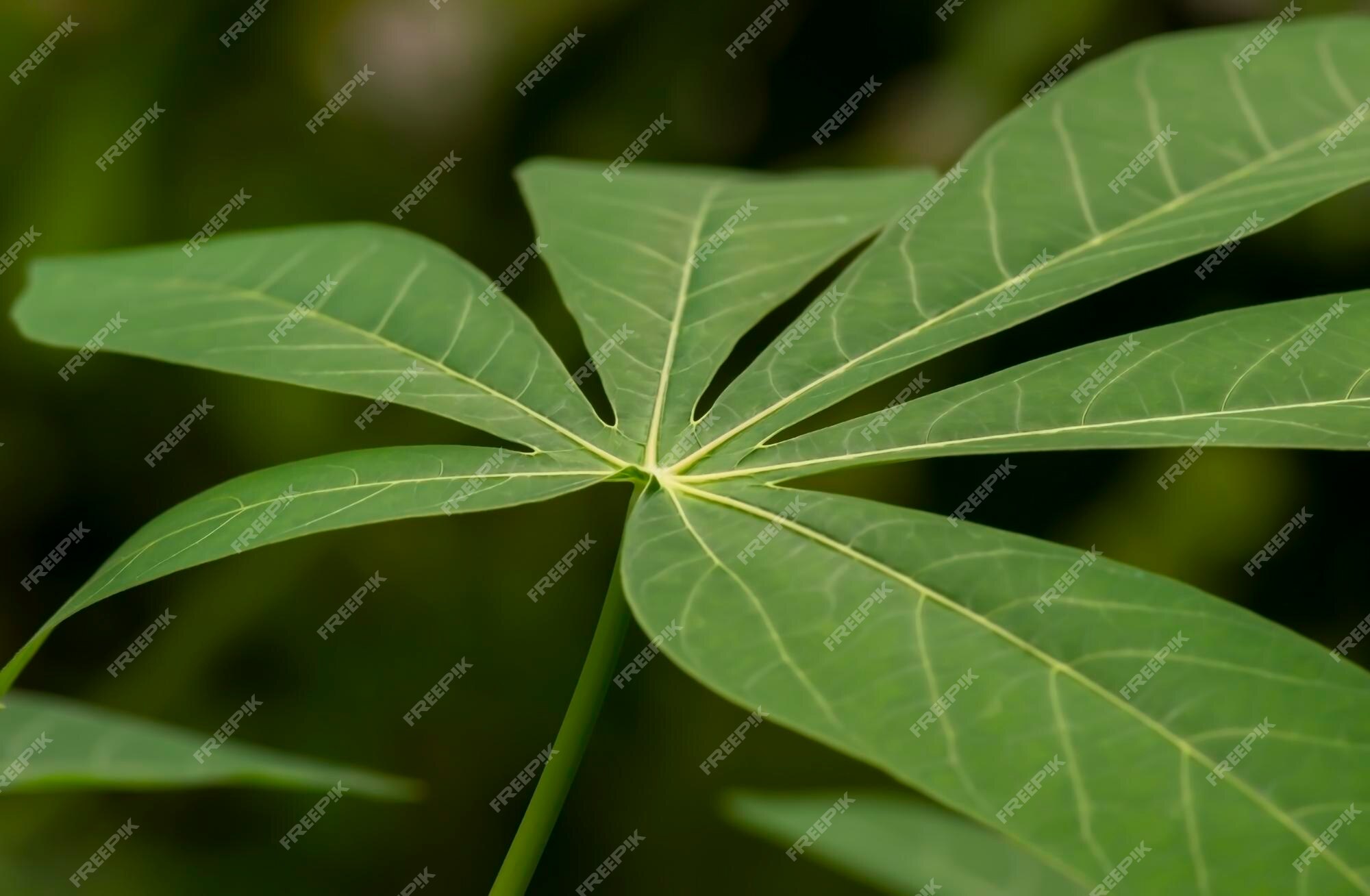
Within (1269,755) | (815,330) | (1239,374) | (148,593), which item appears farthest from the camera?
(148,593)

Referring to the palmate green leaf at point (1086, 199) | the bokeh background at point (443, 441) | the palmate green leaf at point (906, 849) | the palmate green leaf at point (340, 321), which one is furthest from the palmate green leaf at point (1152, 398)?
the bokeh background at point (443, 441)

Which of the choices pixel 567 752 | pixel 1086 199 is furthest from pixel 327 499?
pixel 1086 199

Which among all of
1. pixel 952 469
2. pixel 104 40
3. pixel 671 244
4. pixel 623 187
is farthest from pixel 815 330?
pixel 104 40

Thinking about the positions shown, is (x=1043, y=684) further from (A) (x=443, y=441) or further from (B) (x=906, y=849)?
(A) (x=443, y=441)

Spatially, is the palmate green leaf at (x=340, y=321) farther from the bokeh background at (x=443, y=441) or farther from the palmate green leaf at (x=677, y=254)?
the bokeh background at (x=443, y=441)

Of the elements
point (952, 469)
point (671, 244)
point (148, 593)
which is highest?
point (148, 593)

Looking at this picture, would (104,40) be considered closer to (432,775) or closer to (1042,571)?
(432,775)

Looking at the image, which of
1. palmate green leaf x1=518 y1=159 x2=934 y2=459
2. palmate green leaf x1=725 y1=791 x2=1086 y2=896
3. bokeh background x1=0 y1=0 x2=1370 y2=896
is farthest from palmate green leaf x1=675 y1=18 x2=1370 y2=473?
bokeh background x1=0 y1=0 x2=1370 y2=896
